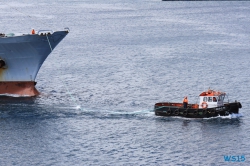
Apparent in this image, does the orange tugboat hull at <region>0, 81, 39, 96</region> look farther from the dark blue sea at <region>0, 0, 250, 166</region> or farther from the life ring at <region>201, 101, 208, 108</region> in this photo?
the life ring at <region>201, 101, 208, 108</region>

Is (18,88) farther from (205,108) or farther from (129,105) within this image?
Result: (205,108)

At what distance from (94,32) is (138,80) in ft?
211

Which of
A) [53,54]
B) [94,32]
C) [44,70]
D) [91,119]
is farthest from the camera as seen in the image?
[94,32]

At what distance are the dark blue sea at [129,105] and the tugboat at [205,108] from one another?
710 mm

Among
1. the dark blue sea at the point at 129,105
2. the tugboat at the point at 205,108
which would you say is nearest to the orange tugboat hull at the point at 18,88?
the dark blue sea at the point at 129,105

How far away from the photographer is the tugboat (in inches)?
2581

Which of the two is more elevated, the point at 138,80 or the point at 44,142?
the point at 138,80

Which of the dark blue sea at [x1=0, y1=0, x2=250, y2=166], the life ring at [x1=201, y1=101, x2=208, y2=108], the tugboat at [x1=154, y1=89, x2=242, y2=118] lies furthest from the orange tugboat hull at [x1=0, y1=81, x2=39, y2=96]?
the life ring at [x1=201, y1=101, x2=208, y2=108]

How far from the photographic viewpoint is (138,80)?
3497 inches

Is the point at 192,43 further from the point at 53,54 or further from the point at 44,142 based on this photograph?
the point at 44,142

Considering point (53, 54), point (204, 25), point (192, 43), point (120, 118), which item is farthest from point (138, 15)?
point (120, 118)

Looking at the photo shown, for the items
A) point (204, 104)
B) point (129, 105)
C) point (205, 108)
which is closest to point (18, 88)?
point (129, 105)

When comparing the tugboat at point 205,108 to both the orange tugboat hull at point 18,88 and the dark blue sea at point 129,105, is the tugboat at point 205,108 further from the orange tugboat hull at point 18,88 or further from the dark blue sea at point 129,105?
the orange tugboat hull at point 18,88

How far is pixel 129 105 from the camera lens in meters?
72.4
